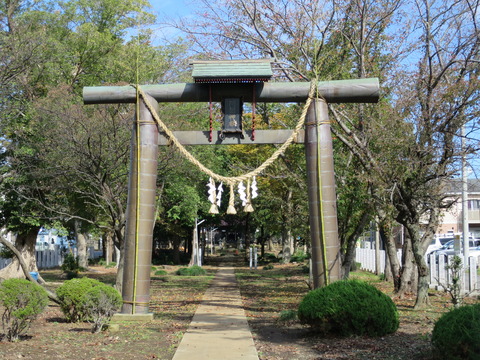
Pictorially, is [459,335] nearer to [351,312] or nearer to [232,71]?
[351,312]

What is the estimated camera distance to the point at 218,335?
10648 mm

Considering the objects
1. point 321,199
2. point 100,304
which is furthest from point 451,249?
point 100,304

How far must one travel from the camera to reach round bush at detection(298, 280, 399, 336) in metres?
9.37

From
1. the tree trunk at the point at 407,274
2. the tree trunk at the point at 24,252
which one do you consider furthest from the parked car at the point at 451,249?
the tree trunk at the point at 24,252

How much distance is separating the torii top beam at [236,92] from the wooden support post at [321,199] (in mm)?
370

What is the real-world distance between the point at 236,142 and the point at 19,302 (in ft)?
17.6

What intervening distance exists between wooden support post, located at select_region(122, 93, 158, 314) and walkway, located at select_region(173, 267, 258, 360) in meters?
1.35

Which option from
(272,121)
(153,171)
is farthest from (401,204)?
(272,121)

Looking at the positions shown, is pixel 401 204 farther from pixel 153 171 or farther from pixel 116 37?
pixel 116 37

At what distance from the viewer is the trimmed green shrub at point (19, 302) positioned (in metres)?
8.94

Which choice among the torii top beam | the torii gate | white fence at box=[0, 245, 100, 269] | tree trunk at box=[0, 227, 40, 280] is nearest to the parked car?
the torii gate

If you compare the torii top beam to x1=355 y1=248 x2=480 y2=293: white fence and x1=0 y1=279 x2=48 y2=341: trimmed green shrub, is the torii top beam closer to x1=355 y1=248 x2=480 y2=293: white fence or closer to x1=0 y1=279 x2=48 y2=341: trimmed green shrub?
x1=0 y1=279 x2=48 y2=341: trimmed green shrub

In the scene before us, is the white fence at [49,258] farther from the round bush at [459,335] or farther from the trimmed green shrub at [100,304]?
the round bush at [459,335]

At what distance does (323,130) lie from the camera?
11844 mm
